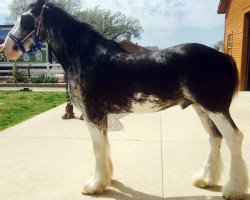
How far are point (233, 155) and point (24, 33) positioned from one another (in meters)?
2.73

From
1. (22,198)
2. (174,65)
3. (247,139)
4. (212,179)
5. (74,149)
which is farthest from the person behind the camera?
(247,139)

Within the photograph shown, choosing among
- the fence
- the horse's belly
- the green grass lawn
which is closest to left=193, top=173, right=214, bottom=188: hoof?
the horse's belly

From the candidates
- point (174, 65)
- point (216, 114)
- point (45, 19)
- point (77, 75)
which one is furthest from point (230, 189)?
point (45, 19)

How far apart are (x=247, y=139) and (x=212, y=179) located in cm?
256

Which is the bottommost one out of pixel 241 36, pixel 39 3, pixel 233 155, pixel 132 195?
pixel 132 195

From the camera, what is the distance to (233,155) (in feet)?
11.4

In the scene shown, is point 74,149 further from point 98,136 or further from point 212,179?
point 212,179

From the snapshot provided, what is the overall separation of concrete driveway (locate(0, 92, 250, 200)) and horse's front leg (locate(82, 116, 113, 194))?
105mm

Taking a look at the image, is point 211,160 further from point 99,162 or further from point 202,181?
point 99,162

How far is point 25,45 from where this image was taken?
12.6 feet

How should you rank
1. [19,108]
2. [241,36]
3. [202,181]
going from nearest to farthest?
[202,181] → [19,108] → [241,36]

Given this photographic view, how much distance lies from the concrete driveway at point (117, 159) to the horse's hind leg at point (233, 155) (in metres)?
0.18

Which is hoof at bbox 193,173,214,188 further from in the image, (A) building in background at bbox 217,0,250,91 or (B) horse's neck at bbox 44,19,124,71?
(A) building in background at bbox 217,0,250,91

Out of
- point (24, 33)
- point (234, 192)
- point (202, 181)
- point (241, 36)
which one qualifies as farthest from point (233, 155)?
point (241, 36)
